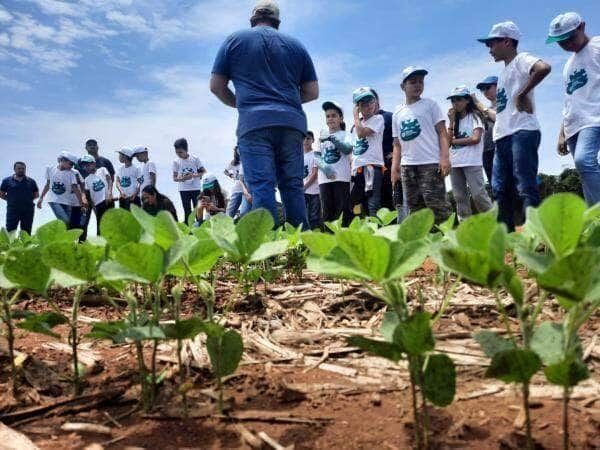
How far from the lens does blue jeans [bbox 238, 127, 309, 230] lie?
380cm

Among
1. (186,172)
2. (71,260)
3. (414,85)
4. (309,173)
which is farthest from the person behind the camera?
(186,172)

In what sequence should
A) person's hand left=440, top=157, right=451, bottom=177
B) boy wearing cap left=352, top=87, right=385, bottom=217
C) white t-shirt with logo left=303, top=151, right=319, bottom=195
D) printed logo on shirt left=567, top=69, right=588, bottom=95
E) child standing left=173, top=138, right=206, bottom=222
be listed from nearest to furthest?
1. printed logo on shirt left=567, top=69, right=588, bottom=95
2. person's hand left=440, top=157, right=451, bottom=177
3. boy wearing cap left=352, top=87, right=385, bottom=217
4. white t-shirt with logo left=303, top=151, right=319, bottom=195
5. child standing left=173, top=138, right=206, bottom=222

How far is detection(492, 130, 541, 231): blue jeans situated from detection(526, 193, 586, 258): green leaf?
12.9 feet

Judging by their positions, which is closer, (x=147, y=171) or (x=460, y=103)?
(x=460, y=103)

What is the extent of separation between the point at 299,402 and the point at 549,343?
0.54 metres

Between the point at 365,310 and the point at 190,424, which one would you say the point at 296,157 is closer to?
the point at 365,310

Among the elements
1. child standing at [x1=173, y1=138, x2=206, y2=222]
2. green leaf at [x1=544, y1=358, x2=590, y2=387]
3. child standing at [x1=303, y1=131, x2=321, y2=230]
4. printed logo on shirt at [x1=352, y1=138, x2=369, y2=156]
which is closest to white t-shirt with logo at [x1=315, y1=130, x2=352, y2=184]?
printed logo on shirt at [x1=352, y1=138, x2=369, y2=156]

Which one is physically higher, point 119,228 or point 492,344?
point 119,228

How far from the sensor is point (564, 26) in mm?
4219

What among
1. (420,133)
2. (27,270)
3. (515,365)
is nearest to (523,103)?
(420,133)

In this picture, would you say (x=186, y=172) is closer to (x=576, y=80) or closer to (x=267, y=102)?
(x=267, y=102)

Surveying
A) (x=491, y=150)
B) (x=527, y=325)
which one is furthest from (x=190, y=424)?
(x=491, y=150)

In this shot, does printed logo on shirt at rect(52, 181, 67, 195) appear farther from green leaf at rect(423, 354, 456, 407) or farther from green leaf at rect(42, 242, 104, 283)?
green leaf at rect(423, 354, 456, 407)

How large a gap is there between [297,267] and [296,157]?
5.00 feet
